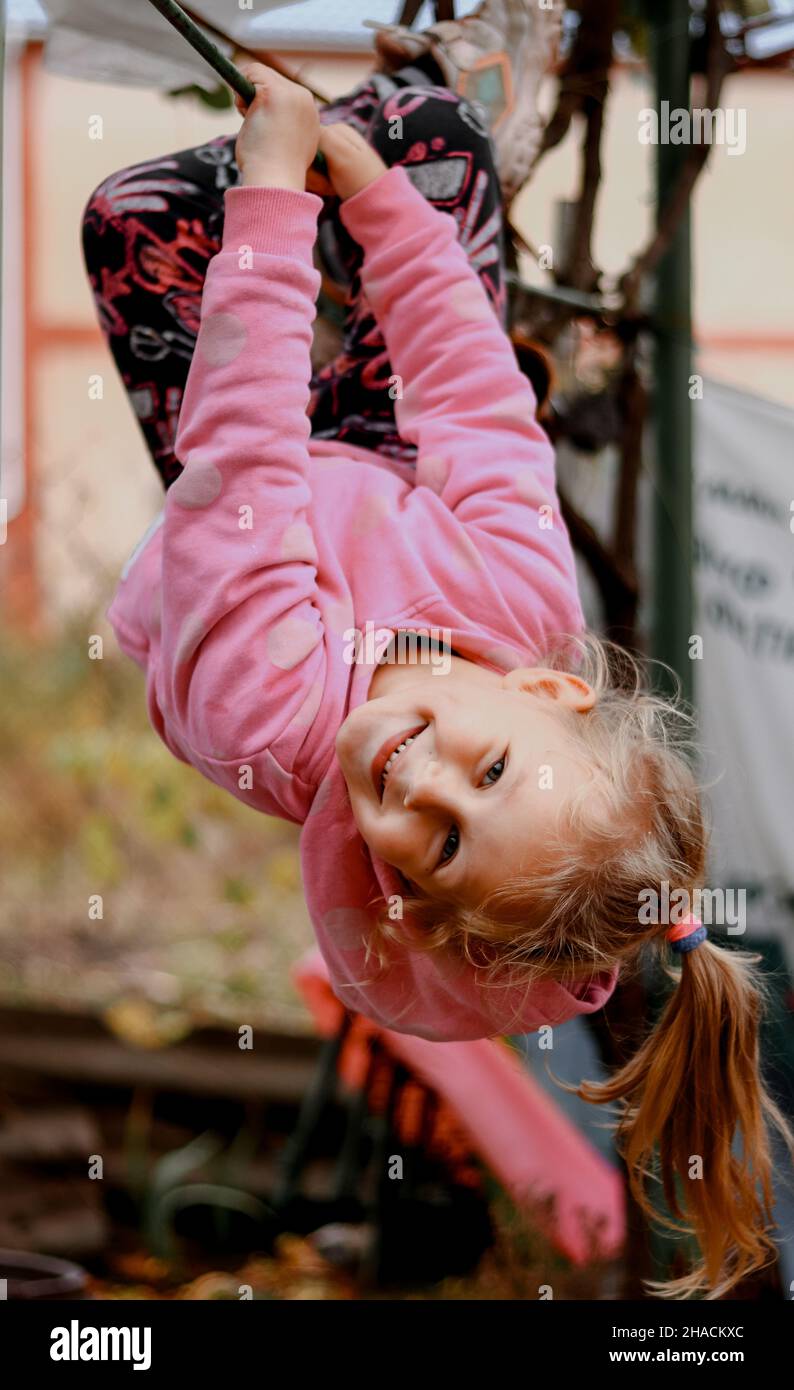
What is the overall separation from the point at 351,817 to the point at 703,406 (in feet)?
2.88

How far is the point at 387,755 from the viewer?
722mm

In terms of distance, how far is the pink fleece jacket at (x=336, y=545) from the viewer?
715 millimetres

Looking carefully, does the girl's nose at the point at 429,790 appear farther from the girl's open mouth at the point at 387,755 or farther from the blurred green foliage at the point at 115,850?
the blurred green foliage at the point at 115,850

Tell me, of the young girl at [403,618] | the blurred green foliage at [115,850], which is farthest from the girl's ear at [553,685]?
the blurred green foliage at [115,850]

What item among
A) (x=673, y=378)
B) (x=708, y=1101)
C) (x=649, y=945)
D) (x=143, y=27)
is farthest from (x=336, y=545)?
(x=673, y=378)

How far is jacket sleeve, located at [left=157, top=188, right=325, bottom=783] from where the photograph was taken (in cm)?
71

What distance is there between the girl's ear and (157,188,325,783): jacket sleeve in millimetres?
120

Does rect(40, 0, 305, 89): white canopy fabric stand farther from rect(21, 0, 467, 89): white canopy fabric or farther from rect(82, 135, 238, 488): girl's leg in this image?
rect(82, 135, 238, 488): girl's leg

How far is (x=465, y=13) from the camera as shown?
100 centimetres

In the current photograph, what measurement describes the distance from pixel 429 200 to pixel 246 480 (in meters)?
0.23

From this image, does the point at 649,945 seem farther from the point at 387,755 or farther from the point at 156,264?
the point at 156,264
